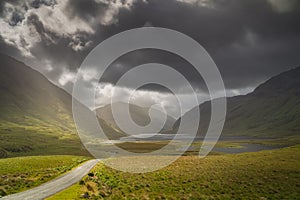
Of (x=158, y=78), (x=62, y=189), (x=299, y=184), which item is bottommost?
(x=299, y=184)

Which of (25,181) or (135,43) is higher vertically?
(135,43)

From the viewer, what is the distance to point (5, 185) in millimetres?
29625

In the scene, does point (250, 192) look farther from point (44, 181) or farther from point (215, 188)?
point (44, 181)

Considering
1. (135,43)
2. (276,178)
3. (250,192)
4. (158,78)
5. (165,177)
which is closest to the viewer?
(250,192)

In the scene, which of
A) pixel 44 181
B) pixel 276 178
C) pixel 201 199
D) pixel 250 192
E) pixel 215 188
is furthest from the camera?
pixel 276 178

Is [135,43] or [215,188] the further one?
[135,43]

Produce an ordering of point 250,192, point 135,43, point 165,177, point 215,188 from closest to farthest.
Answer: point 250,192
point 215,188
point 165,177
point 135,43

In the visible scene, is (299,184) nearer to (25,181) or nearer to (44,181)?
(44,181)

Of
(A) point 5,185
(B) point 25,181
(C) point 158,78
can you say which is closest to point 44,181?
(B) point 25,181

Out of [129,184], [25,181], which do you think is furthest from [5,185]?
[129,184]

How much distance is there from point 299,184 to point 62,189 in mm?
31068

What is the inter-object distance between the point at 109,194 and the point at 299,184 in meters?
25.5

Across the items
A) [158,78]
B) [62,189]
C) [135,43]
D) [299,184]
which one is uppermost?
[135,43]

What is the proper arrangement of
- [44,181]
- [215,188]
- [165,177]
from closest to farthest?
[215,188], [44,181], [165,177]
